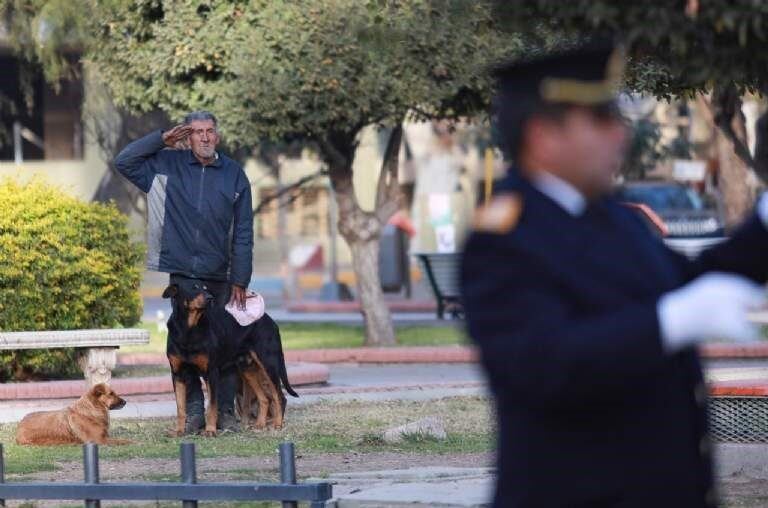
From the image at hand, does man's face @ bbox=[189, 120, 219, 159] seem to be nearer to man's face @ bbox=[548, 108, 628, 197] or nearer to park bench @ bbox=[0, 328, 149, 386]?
park bench @ bbox=[0, 328, 149, 386]

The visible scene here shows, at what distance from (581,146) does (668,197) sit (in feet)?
117

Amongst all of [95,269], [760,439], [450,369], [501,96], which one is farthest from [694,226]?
[501,96]

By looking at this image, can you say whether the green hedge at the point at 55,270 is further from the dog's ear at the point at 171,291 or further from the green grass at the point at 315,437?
the dog's ear at the point at 171,291

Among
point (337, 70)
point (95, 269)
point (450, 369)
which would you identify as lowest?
point (450, 369)

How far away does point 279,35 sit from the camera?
16.8m

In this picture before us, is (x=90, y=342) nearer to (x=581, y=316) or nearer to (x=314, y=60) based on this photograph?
(x=314, y=60)

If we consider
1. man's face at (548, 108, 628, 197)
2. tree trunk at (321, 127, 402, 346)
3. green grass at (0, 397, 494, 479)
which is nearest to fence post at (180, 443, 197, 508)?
green grass at (0, 397, 494, 479)

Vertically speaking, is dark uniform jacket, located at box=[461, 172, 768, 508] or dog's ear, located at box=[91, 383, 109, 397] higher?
dark uniform jacket, located at box=[461, 172, 768, 508]

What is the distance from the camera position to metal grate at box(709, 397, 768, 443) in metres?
9.09

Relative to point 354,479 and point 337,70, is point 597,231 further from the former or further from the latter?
point 337,70

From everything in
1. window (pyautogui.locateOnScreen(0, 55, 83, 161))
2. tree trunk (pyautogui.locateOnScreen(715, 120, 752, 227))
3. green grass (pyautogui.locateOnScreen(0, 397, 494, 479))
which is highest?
window (pyautogui.locateOnScreen(0, 55, 83, 161))

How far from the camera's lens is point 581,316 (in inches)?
126

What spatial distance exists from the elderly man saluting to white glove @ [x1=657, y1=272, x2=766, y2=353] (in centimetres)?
807

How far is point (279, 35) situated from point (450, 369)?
3.60 m
